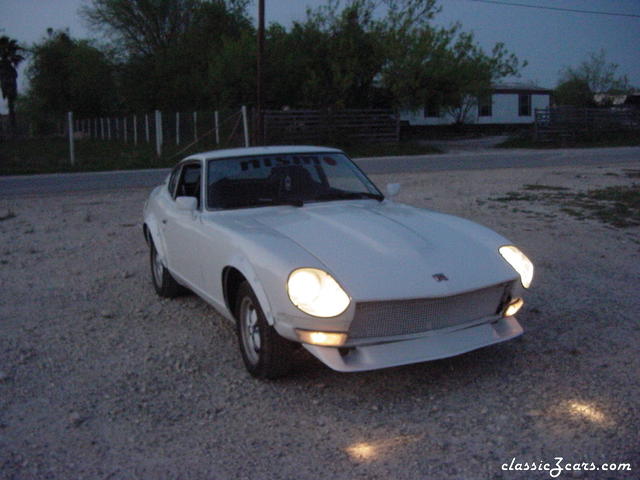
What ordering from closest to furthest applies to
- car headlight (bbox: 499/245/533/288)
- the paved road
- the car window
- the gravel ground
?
the gravel ground
car headlight (bbox: 499/245/533/288)
the car window
the paved road

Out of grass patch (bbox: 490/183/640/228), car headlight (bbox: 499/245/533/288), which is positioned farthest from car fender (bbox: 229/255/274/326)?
grass patch (bbox: 490/183/640/228)

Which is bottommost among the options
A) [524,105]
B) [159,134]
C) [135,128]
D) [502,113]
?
[159,134]

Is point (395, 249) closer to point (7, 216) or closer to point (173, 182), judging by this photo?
point (173, 182)

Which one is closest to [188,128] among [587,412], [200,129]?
[200,129]

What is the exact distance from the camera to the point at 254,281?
400 centimetres

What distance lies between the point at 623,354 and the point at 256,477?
8.66 feet

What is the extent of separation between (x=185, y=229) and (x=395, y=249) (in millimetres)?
1802

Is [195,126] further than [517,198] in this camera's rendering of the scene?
Yes

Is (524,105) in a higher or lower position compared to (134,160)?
higher

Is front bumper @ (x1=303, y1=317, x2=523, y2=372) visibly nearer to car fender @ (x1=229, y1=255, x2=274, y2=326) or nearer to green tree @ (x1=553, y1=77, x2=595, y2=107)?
car fender @ (x1=229, y1=255, x2=274, y2=326)

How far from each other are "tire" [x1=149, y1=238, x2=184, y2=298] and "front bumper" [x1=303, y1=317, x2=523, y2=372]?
8.02 feet

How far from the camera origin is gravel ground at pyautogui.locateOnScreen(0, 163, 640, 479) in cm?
323

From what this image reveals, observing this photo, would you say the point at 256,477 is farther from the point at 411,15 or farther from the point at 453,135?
the point at 453,135

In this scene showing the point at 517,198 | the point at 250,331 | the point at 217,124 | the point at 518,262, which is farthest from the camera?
the point at 217,124
